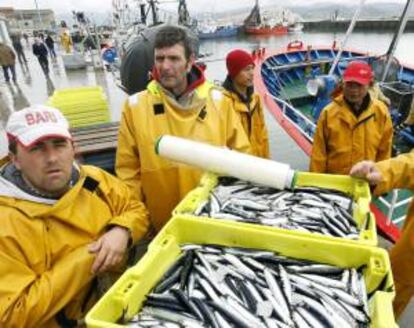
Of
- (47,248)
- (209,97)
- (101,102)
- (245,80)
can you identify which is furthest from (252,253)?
(101,102)

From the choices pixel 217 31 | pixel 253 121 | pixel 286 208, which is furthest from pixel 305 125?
pixel 217 31

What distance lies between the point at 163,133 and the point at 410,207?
2.06 m

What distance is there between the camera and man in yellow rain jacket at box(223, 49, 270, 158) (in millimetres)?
4320

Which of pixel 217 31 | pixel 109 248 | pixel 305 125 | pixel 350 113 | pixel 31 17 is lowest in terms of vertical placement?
pixel 305 125

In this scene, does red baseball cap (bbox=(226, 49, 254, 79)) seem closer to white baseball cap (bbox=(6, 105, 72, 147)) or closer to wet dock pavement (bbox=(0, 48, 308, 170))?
wet dock pavement (bbox=(0, 48, 308, 170))

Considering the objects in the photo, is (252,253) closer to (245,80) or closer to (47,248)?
(47,248)

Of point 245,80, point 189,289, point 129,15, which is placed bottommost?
point 189,289

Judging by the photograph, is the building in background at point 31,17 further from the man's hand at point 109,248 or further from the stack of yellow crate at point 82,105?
the man's hand at point 109,248

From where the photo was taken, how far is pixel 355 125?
3.72 m

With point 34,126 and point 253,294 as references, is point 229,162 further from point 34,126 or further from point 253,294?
point 34,126

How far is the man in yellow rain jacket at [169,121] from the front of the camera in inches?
104

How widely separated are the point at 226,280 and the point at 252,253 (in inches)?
7.9

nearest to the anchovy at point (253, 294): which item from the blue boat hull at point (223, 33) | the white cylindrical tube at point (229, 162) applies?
the white cylindrical tube at point (229, 162)

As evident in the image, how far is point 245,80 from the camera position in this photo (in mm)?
4367
